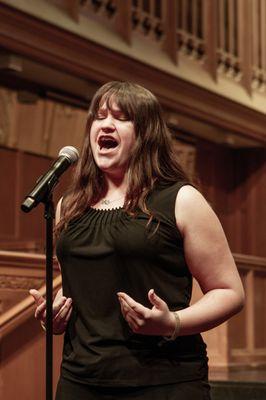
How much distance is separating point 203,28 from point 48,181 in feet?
24.7

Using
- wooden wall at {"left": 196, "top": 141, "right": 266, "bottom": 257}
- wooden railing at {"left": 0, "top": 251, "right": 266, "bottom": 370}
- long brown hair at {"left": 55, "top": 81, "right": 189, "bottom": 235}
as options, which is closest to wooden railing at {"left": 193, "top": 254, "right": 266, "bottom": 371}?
wooden railing at {"left": 0, "top": 251, "right": 266, "bottom": 370}

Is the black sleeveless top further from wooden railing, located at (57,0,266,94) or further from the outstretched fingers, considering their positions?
wooden railing, located at (57,0,266,94)

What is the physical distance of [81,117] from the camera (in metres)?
8.74

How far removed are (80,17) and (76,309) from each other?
5555 millimetres

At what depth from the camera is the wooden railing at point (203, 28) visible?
796 cm

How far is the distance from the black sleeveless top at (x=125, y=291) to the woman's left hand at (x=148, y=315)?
0.30 ft

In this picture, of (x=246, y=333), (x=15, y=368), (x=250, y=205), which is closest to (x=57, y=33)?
(x=246, y=333)

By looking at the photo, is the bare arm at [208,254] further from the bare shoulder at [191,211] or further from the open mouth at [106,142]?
the open mouth at [106,142]

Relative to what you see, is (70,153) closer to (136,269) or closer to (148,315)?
(136,269)

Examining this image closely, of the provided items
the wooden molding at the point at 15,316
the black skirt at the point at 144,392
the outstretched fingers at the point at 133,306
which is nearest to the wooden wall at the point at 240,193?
the wooden molding at the point at 15,316

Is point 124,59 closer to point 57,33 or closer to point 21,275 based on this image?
point 57,33

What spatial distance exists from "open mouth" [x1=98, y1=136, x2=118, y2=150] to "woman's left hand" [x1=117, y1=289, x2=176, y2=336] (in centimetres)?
47

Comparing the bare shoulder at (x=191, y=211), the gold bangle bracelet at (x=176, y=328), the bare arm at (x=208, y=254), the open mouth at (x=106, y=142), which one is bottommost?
the gold bangle bracelet at (x=176, y=328)

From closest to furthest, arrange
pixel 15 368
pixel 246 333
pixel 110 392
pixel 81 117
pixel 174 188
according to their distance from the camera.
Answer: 1. pixel 110 392
2. pixel 174 188
3. pixel 15 368
4. pixel 246 333
5. pixel 81 117
